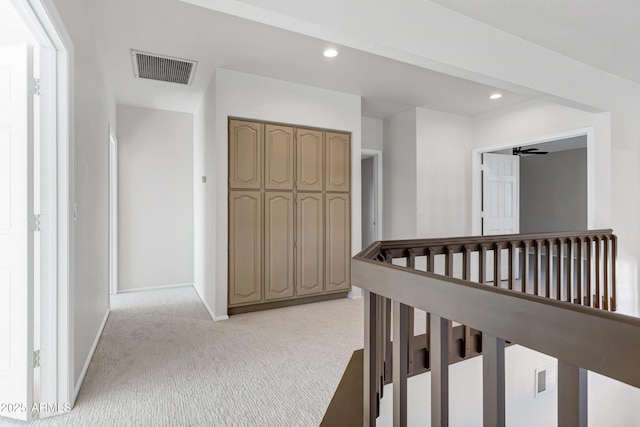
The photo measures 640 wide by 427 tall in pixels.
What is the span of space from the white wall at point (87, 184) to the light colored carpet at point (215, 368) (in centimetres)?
25

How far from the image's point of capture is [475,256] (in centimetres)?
502

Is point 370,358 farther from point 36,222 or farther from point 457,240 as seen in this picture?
point 36,222

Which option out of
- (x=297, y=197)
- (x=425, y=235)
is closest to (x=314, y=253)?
(x=297, y=197)

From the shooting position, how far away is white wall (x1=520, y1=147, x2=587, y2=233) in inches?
291

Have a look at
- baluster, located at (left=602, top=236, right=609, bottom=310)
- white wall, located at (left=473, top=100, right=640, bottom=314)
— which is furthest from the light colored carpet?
white wall, located at (left=473, top=100, right=640, bottom=314)

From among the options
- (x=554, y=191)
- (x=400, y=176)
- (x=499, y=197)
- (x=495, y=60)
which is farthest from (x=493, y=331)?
(x=554, y=191)

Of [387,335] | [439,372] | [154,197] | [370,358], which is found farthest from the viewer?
[154,197]

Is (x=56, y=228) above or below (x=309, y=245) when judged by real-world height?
above

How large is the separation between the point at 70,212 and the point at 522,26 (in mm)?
3443

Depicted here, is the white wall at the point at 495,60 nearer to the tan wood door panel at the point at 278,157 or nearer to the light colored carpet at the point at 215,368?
the tan wood door panel at the point at 278,157

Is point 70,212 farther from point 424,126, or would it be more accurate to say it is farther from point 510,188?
point 510,188

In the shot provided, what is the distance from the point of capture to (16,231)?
1.75 metres

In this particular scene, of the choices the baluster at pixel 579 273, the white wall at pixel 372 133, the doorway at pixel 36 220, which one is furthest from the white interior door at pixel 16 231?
the white wall at pixel 372 133

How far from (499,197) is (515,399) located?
327 centimetres
